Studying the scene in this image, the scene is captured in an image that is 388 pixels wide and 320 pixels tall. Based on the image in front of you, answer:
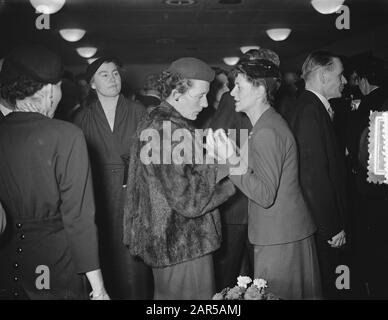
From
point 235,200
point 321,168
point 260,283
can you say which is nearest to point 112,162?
point 235,200

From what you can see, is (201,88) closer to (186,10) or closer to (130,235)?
(130,235)

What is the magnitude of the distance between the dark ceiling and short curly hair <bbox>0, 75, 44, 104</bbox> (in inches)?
70.0

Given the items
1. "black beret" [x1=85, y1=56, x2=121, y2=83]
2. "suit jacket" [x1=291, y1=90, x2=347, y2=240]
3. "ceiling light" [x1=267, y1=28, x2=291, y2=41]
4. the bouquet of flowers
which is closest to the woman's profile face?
"suit jacket" [x1=291, y1=90, x2=347, y2=240]

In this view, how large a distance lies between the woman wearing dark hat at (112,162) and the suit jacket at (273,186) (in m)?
0.86

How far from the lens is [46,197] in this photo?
1.36m

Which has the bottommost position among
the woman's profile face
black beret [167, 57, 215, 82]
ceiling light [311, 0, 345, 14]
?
the woman's profile face

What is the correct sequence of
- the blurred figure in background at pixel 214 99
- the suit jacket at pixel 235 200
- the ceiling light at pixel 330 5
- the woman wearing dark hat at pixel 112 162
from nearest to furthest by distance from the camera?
the suit jacket at pixel 235 200 < the woman wearing dark hat at pixel 112 162 < the blurred figure in background at pixel 214 99 < the ceiling light at pixel 330 5

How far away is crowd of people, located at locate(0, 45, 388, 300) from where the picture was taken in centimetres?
137

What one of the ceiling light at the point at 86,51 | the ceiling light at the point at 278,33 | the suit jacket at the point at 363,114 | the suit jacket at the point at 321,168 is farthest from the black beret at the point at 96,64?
the ceiling light at the point at 86,51

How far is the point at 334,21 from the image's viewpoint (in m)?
4.66

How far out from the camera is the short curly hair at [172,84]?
1629 mm

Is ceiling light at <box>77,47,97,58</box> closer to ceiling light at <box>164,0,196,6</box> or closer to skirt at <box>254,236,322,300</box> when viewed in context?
ceiling light at <box>164,0,196,6</box>

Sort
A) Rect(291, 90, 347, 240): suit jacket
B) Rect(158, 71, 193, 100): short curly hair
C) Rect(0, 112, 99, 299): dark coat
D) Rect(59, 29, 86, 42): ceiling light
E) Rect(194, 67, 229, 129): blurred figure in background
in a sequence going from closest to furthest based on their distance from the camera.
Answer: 1. Rect(0, 112, 99, 299): dark coat
2. Rect(158, 71, 193, 100): short curly hair
3. Rect(291, 90, 347, 240): suit jacket
4. Rect(194, 67, 229, 129): blurred figure in background
5. Rect(59, 29, 86, 42): ceiling light

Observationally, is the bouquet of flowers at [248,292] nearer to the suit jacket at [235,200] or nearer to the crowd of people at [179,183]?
the crowd of people at [179,183]
